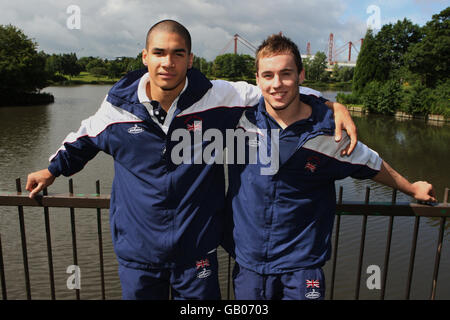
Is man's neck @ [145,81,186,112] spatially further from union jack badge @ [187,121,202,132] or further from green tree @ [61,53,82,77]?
green tree @ [61,53,82,77]

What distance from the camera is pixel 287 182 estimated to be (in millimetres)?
2398

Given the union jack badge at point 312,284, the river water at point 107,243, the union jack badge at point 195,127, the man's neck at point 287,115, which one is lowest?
the river water at point 107,243

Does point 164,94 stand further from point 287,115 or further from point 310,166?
point 310,166

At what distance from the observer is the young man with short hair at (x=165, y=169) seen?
2.41m

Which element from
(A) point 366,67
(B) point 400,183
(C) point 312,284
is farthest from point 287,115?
(A) point 366,67

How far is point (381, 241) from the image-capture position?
8953mm

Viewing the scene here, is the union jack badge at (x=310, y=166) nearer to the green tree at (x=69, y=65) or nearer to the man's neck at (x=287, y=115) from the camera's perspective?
the man's neck at (x=287, y=115)

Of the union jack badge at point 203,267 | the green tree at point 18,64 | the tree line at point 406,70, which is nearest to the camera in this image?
the union jack badge at point 203,267

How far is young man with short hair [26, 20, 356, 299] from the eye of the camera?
2.41 meters

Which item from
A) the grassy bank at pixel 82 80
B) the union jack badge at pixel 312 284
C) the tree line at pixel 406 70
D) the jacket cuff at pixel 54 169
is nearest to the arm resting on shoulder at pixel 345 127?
the union jack badge at pixel 312 284

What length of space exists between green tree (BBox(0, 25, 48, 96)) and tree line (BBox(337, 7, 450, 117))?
123 feet

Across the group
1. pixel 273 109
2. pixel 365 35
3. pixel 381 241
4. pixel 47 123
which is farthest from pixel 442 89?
pixel 273 109

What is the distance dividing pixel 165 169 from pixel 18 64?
4896cm

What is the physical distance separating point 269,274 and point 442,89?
120ft
